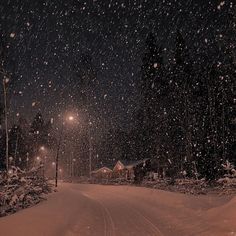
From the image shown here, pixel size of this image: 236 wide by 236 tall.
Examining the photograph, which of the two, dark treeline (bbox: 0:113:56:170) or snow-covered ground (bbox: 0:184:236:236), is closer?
snow-covered ground (bbox: 0:184:236:236)

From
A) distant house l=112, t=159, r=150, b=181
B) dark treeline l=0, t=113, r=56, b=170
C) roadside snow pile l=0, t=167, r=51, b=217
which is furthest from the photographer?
dark treeline l=0, t=113, r=56, b=170

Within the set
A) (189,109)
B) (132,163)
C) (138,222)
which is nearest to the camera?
(138,222)

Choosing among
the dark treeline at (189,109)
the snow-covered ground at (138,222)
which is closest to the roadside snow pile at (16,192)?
the snow-covered ground at (138,222)

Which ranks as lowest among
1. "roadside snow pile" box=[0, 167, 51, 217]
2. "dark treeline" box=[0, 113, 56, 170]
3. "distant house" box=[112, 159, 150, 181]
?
"roadside snow pile" box=[0, 167, 51, 217]

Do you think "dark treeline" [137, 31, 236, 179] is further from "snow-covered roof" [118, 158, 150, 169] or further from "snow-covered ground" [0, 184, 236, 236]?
"snow-covered ground" [0, 184, 236, 236]

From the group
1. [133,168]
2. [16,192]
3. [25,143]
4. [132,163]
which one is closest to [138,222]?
[16,192]

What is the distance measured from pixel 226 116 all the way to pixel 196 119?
5.28m

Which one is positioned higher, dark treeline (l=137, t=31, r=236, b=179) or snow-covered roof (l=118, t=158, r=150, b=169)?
dark treeline (l=137, t=31, r=236, b=179)

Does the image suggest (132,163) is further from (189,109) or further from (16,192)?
(16,192)

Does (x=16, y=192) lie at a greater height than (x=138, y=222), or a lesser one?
greater

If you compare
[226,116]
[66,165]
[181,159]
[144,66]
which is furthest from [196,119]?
[66,165]

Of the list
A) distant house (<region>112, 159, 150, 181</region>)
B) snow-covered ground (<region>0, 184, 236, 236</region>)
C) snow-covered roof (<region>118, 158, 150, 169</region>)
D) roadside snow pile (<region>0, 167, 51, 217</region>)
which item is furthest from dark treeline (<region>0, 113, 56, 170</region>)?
snow-covered ground (<region>0, 184, 236, 236</region>)

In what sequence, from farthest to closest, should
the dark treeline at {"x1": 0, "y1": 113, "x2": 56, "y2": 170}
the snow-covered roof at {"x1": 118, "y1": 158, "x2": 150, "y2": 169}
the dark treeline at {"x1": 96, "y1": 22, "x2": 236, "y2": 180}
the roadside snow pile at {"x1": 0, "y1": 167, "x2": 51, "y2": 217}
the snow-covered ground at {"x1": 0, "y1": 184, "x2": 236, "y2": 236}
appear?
the dark treeline at {"x1": 0, "y1": 113, "x2": 56, "y2": 170} < the snow-covered roof at {"x1": 118, "y1": 158, "x2": 150, "y2": 169} < the dark treeline at {"x1": 96, "y1": 22, "x2": 236, "y2": 180} < the roadside snow pile at {"x1": 0, "y1": 167, "x2": 51, "y2": 217} < the snow-covered ground at {"x1": 0, "y1": 184, "x2": 236, "y2": 236}

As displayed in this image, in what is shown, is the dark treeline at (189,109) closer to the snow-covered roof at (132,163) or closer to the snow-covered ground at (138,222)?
the snow-covered roof at (132,163)
